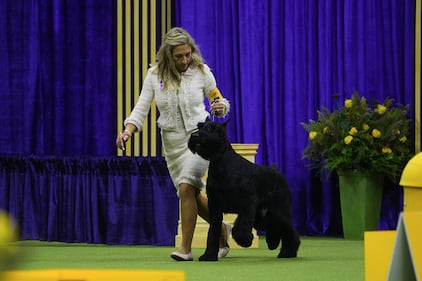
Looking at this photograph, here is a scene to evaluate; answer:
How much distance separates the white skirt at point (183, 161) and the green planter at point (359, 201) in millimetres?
2550

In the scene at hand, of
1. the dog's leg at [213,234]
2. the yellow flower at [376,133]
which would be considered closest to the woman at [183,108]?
the dog's leg at [213,234]

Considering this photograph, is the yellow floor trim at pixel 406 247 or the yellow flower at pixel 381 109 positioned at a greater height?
the yellow flower at pixel 381 109

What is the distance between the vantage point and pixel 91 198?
6059mm

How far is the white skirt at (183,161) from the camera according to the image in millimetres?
4348

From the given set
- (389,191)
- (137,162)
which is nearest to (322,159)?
(389,191)

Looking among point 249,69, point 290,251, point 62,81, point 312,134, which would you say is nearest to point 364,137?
point 312,134

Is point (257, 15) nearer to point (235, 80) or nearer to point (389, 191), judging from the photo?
point (235, 80)

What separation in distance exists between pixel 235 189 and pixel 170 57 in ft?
2.45

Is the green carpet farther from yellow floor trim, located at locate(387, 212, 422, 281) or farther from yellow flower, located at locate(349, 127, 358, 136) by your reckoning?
yellow floor trim, located at locate(387, 212, 422, 281)

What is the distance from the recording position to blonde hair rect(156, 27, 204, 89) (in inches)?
170

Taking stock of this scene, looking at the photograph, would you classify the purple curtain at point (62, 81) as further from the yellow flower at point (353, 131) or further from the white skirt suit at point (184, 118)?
the white skirt suit at point (184, 118)

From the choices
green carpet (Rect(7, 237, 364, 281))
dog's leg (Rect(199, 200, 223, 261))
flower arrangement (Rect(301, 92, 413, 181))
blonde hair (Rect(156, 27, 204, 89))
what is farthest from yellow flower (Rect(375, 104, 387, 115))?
dog's leg (Rect(199, 200, 223, 261))

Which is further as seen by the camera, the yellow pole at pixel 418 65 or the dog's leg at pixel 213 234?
the yellow pole at pixel 418 65

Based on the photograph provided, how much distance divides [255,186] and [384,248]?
1943mm
